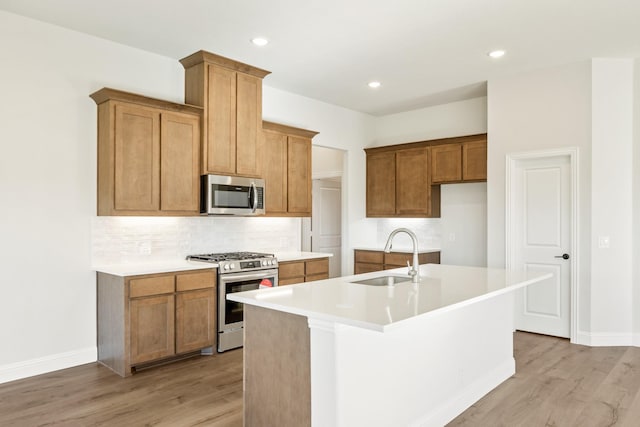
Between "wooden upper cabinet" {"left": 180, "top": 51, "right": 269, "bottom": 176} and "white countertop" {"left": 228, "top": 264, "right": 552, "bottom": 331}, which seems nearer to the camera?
"white countertop" {"left": 228, "top": 264, "right": 552, "bottom": 331}

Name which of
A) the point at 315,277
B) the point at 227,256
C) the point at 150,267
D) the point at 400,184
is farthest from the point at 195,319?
the point at 400,184

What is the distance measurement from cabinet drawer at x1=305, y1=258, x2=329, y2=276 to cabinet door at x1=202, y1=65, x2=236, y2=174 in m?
1.46

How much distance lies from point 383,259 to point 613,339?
Answer: 2.81 metres

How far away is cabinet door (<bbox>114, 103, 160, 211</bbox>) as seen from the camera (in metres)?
3.85

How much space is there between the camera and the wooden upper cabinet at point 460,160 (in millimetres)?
5625

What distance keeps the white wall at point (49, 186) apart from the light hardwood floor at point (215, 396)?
1.05ft

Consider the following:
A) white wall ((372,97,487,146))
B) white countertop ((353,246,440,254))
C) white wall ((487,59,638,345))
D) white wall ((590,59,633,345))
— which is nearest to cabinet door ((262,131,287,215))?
white countertop ((353,246,440,254))

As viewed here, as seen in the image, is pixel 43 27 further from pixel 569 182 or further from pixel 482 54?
pixel 569 182

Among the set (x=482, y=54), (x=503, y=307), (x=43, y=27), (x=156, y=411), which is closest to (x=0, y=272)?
(x=156, y=411)

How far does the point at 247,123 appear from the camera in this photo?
15.5 feet

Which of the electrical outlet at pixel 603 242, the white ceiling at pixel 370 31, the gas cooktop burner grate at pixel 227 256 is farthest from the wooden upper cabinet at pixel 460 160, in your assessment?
the gas cooktop burner grate at pixel 227 256

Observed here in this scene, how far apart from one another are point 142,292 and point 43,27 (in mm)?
2382

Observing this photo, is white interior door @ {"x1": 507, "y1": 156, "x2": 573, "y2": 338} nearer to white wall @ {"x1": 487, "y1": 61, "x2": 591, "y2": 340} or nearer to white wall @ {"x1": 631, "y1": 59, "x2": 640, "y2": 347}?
white wall @ {"x1": 487, "y1": 61, "x2": 591, "y2": 340}

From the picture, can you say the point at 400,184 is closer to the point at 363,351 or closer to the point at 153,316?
the point at 153,316
